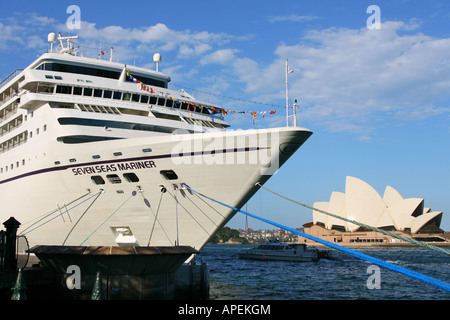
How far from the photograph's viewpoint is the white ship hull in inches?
630

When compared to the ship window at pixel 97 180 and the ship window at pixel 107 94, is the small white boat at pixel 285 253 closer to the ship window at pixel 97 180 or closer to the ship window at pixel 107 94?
the ship window at pixel 107 94

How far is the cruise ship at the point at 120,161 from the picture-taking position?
53.0 ft

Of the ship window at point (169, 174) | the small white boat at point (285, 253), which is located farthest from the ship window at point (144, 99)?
the small white boat at point (285, 253)

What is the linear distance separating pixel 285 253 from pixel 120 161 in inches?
1289

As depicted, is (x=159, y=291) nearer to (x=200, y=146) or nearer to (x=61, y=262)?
(x=61, y=262)

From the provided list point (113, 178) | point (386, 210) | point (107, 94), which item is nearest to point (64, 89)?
point (107, 94)

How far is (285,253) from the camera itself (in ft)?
152

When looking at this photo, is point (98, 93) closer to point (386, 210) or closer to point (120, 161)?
point (120, 161)

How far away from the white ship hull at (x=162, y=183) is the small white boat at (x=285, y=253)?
1185 inches

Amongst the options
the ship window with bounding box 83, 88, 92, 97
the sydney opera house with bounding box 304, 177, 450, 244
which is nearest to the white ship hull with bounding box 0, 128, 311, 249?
the ship window with bounding box 83, 88, 92, 97

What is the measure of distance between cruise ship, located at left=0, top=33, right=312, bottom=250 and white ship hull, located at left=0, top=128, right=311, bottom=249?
4cm

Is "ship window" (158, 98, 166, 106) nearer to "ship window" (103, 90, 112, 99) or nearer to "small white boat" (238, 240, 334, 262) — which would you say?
"ship window" (103, 90, 112, 99)
